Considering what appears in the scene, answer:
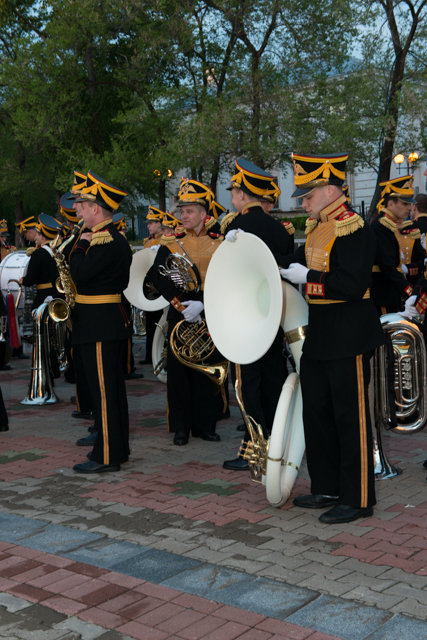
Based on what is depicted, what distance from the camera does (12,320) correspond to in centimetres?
1048

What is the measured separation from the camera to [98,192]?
5695 mm

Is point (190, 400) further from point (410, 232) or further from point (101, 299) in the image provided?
point (410, 232)

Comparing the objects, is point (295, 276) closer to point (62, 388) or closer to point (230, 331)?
point (230, 331)

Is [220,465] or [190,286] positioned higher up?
[190,286]

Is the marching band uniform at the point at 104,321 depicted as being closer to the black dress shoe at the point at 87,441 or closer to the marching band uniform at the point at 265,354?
the black dress shoe at the point at 87,441

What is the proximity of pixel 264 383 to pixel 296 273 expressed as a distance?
1.40m

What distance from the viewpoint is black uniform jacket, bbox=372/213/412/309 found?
652 centimetres

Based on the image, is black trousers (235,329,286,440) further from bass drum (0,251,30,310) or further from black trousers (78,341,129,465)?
bass drum (0,251,30,310)

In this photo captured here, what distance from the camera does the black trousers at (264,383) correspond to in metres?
5.62

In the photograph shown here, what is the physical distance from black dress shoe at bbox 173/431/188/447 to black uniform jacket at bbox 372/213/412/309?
186 centimetres

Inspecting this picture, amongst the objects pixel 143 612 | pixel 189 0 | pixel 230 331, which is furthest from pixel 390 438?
pixel 189 0

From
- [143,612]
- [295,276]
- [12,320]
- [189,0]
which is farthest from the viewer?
[189,0]

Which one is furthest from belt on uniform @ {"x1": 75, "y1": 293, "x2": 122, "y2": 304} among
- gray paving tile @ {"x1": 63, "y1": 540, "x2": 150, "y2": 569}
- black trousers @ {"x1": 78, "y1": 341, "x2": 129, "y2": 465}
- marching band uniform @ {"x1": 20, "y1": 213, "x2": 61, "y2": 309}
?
marching band uniform @ {"x1": 20, "y1": 213, "x2": 61, "y2": 309}

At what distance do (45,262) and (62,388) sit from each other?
1.44 metres
